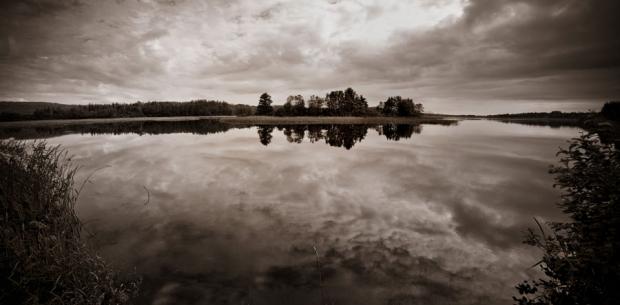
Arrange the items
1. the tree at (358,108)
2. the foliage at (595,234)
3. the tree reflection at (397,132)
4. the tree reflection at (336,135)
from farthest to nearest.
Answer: the tree at (358,108)
the tree reflection at (397,132)
the tree reflection at (336,135)
the foliage at (595,234)

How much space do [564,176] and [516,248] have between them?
5.00 meters

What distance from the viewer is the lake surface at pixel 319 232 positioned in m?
6.76

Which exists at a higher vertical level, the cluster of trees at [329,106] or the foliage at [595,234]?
the cluster of trees at [329,106]

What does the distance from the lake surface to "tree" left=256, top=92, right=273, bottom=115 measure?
117 m

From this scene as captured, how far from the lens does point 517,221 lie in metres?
11.1

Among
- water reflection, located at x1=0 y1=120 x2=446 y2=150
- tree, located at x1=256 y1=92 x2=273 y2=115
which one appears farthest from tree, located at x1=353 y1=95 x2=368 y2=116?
water reflection, located at x1=0 y1=120 x2=446 y2=150

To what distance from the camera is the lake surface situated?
22.2 ft

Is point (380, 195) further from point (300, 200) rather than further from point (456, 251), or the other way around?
point (456, 251)

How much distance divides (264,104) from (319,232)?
430ft

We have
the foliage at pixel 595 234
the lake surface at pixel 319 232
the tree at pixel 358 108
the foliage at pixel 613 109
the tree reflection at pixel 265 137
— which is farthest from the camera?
the tree at pixel 358 108

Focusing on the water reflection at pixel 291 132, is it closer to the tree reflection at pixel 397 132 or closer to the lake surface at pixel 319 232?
the tree reflection at pixel 397 132

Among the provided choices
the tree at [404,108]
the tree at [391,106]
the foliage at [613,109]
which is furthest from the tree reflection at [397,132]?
the tree at [391,106]

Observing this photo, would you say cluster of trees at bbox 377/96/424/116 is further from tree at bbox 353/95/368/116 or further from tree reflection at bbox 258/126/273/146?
tree reflection at bbox 258/126/273/146

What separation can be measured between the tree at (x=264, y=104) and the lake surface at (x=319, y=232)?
383ft
